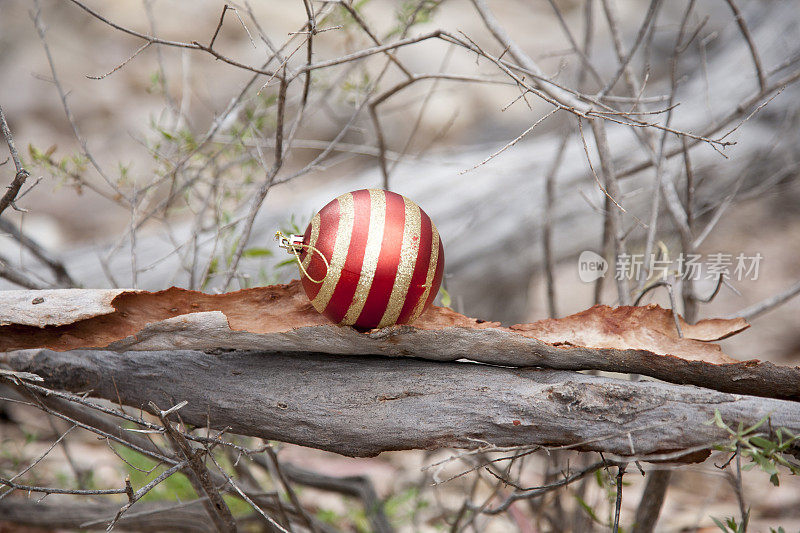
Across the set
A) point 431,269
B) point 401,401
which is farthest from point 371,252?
point 401,401

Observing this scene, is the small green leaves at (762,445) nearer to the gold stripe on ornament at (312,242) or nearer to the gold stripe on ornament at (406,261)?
the gold stripe on ornament at (406,261)

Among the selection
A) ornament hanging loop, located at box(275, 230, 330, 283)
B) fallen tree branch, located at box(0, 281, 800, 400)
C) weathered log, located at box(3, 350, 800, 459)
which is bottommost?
weathered log, located at box(3, 350, 800, 459)

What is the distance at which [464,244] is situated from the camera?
2533 mm

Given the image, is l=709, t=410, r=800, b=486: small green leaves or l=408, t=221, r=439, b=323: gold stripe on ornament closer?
l=709, t=410, r=800, b=486: small green leaves

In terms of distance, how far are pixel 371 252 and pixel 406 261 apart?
60 millimetres

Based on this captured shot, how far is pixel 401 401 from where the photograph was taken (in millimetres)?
1104

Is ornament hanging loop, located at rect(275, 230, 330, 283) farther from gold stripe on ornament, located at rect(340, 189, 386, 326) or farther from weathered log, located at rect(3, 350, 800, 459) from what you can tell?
weathered log, located at rect(3, 350, 800, 459)

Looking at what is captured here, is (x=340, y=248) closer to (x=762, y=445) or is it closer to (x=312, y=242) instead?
(x=312, y=242)

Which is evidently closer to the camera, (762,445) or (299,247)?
(762,445)

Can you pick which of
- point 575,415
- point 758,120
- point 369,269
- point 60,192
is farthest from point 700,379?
point 60,192

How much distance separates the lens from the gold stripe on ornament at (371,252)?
1.01 m

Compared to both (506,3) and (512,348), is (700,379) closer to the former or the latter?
(512,348)

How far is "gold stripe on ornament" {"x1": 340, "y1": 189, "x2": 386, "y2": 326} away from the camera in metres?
1.01

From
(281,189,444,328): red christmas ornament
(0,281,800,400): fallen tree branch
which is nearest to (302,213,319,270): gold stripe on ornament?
(281,189,444,328): red christmas ornament
